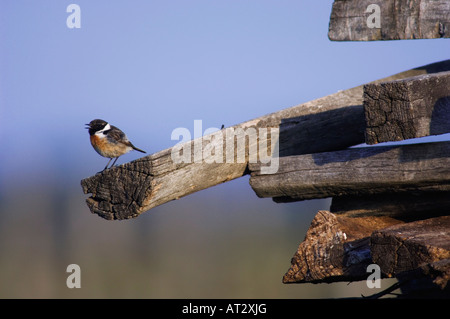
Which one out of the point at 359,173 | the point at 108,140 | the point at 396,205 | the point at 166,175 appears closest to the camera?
the point at 166,175

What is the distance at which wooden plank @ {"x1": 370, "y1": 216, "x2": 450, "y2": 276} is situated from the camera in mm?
3068

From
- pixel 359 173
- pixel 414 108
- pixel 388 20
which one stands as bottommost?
pixel 359 173

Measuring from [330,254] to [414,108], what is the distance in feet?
3.21

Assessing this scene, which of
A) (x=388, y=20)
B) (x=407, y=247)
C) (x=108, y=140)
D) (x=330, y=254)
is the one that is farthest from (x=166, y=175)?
(x=108, y=140)

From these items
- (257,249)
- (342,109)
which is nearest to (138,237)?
(257,249)

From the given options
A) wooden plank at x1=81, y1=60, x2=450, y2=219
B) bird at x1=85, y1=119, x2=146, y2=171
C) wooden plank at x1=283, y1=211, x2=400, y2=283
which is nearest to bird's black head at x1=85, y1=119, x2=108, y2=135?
bird at x1=85, y1=119, x2=146, y2=171

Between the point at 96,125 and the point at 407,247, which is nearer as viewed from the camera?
the point at 407,247

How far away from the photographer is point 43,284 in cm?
1562

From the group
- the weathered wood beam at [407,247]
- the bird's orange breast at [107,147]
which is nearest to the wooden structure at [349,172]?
the weathered wood beam at [407,247]

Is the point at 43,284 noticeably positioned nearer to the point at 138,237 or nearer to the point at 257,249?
the point at 138,237

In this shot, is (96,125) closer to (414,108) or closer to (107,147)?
(107,147)

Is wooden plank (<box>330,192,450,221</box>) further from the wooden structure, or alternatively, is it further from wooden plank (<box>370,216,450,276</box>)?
wooden plank (<box>370,216,450,276</box>)

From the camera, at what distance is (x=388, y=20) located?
3752mm
